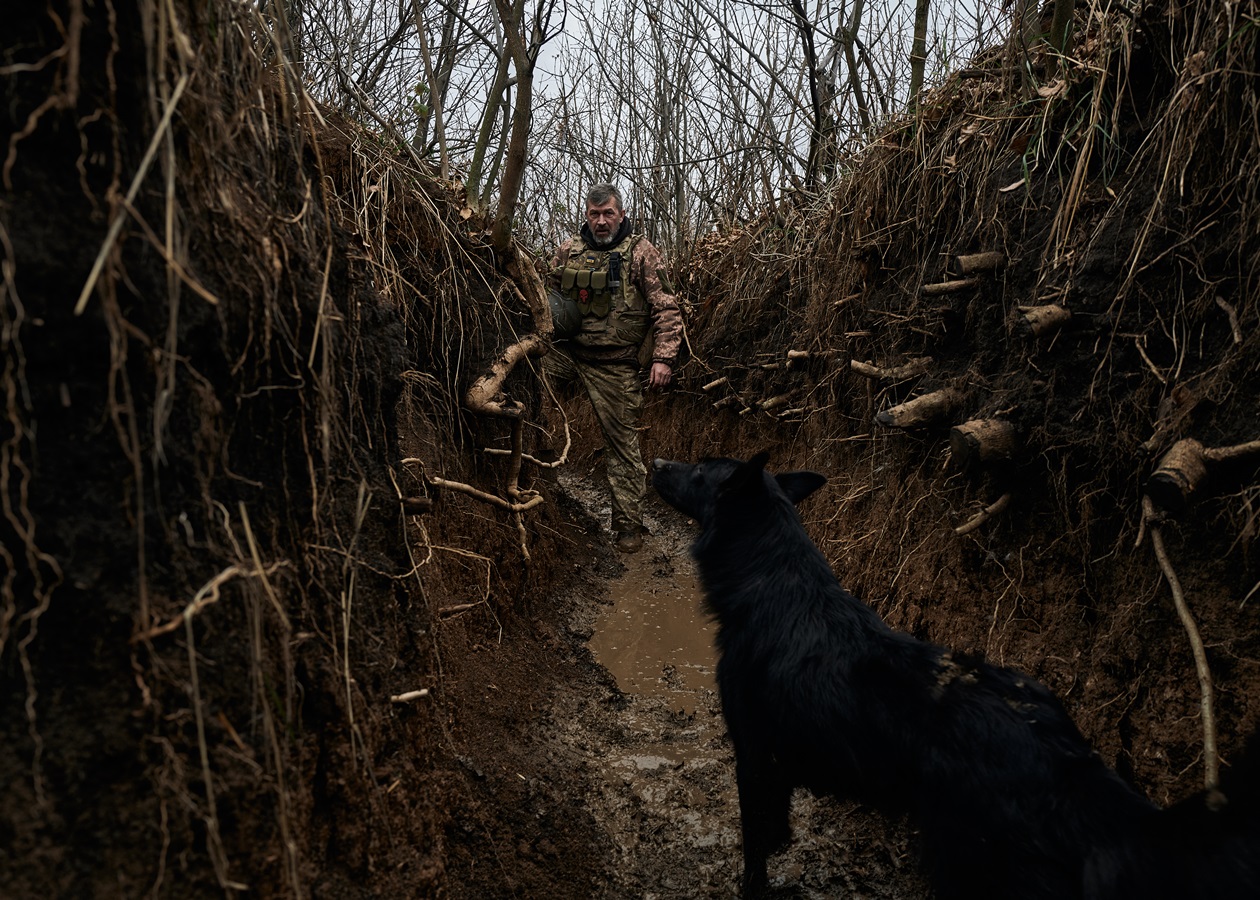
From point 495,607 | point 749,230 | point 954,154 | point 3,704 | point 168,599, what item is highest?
point 749,230

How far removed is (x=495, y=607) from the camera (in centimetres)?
434

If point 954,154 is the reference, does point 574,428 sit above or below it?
below

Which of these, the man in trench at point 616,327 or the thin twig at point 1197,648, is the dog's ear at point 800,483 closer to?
the thin twig at point 1197,648

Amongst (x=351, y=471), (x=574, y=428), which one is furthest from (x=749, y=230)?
(x=351, y=471)

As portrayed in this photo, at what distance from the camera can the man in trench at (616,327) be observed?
6.60 metres

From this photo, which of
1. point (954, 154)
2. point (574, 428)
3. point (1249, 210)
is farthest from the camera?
point (574, 428)

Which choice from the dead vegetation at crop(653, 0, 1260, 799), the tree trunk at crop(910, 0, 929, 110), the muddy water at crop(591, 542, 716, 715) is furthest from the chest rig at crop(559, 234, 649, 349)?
the tree trunk at crop(910, 0, 929, 110)

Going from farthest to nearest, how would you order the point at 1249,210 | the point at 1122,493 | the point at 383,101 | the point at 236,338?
the point at 383,101 → the point at 1122,493 → the point at 1249,210 → the point at 236,338

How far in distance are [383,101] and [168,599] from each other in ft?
19.0

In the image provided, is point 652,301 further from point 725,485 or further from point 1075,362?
point 1075,362

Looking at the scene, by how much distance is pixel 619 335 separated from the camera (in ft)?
22.0

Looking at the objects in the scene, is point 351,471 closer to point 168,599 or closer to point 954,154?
point 168,599

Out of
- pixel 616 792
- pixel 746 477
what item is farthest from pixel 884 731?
pixel 616 792

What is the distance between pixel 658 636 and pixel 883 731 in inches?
117
